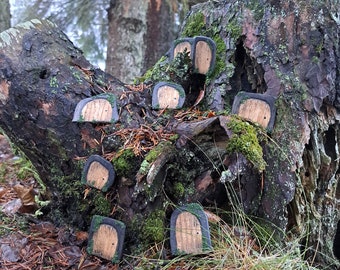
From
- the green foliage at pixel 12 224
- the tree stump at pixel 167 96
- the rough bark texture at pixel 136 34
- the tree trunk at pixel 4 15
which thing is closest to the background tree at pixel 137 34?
the rough bark texture at pixel 136 34

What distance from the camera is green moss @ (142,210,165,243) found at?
5.57 feet

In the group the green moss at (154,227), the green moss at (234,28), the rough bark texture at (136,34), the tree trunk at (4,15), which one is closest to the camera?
the green moss at (154,227)

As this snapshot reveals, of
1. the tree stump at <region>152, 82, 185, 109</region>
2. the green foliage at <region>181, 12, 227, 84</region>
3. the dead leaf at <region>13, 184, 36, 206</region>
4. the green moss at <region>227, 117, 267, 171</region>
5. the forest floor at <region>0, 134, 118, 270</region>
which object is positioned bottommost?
the forest floor at <region>0, 134, 118, 270</region>

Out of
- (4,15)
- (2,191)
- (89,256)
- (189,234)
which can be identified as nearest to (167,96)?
(189,234)

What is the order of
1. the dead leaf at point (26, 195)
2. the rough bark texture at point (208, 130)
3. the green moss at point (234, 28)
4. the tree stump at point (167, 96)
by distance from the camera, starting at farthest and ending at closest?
the dead leaf at point (26, 195) < the green moss at point (234, 28) < the tree stump at point (167, 96) < the rough bark texture at point (208, 130)

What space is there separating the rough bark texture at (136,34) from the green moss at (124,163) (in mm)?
3108

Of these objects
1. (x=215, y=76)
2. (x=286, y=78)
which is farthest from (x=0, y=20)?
(x=286, y=78)

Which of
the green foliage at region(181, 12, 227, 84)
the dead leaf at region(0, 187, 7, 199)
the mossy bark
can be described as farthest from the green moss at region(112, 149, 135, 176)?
the dead leaf at region(0, 187, 7, 199)

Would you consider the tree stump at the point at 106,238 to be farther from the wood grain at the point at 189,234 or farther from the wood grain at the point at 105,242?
the wood grain at the point at 189,234

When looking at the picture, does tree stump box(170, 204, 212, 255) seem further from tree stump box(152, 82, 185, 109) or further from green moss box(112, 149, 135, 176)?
tree stump box(152, 82, 185, 109)

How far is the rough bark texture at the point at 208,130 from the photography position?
1800 mm

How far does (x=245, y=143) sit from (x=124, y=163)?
573 millimetres

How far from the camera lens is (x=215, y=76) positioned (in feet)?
7.10

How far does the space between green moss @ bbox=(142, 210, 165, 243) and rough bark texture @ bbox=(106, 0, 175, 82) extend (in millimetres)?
3282
